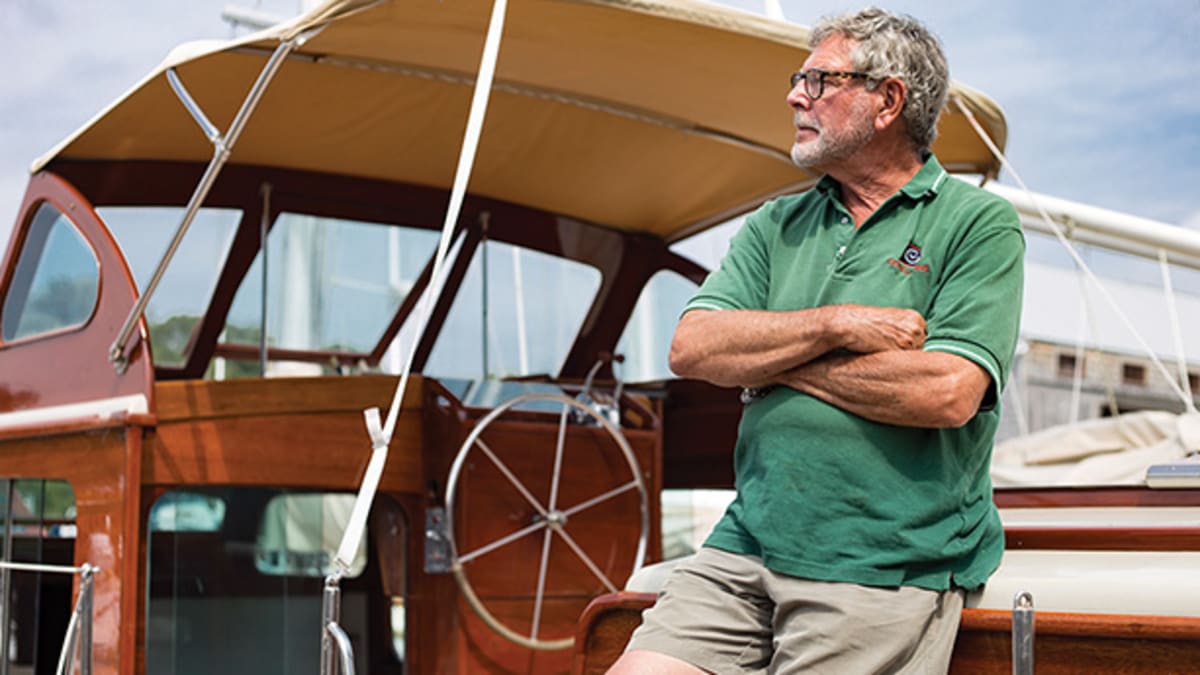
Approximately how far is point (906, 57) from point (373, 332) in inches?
152

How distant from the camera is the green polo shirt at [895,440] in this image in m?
1.87

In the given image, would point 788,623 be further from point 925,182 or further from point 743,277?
point 925,182

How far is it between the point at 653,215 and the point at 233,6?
229 inches

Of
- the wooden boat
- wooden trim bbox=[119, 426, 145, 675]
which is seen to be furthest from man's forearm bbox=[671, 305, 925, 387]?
wooden trim bbox=[119, 426, 145, 675]

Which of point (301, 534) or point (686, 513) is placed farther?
point (686, 513)

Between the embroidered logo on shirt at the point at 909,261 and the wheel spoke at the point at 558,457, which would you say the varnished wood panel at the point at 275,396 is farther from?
the embroidered logo on shirt at the point at 909,261

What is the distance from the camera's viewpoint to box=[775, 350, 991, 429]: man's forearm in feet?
5.98

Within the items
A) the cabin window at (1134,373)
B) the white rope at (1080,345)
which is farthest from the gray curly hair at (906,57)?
the cabin window at (1134,373)

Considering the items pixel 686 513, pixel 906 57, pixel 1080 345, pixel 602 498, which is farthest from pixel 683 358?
pixel 1080 345

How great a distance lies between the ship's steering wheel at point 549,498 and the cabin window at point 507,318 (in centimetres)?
60

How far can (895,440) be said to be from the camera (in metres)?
1.89

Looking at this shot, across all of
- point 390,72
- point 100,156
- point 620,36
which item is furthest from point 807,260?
point 100,156

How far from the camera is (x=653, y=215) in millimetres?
5637

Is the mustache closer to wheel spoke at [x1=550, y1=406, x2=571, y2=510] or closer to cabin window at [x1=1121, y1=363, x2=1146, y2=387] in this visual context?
wheel spoke at [x1=550, y1=406, x2=571, y2=510]
